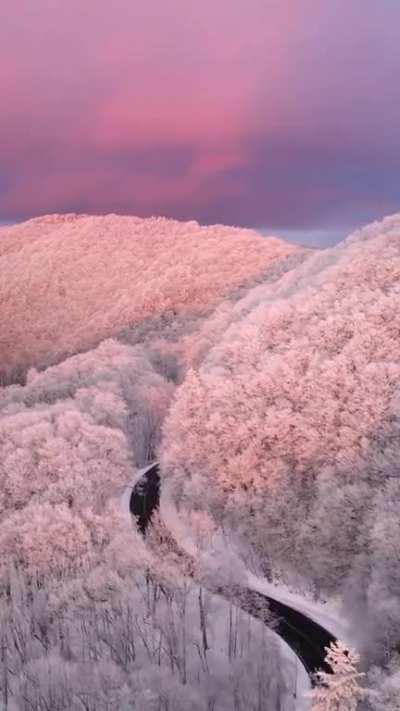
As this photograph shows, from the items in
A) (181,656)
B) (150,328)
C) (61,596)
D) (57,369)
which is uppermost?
(150,328)

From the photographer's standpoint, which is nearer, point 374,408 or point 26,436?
point 374,408

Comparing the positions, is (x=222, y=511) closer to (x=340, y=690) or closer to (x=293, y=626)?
(x=293, y=626)

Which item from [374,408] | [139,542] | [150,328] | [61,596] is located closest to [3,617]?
[61,596]

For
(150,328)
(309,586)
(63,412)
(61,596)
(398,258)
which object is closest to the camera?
(61,596)

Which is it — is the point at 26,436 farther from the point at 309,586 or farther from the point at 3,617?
the point at 309,586

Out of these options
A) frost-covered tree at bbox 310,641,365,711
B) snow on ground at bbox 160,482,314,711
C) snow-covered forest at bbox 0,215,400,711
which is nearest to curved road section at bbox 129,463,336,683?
snow on ground at bbox 160,482,314,711

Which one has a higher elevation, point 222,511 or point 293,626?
point 222,511

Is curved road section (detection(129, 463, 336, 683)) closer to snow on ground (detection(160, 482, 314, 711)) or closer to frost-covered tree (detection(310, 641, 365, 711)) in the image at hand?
snow on ground (detection(160, 482, 314, 711))

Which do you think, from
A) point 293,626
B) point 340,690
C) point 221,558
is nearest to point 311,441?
point 221,558
